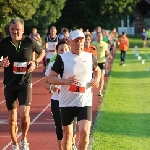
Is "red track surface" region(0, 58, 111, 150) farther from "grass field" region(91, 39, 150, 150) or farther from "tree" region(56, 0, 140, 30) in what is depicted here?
"tree" region(56, 0, 140, 30)

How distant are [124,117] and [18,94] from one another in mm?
5235

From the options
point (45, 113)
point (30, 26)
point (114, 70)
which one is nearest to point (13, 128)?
point (45, 113)

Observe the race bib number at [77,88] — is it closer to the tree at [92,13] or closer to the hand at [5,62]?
the hand at [5,62]

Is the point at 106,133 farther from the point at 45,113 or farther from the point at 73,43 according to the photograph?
the point at 73,43

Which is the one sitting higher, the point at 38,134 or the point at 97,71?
the point at 97,71

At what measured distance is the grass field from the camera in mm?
11859

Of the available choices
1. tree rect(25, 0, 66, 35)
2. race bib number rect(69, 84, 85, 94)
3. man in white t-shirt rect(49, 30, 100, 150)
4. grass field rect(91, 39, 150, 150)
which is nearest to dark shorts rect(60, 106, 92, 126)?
man in white t-shirt rect(49, 30, 100, 150)

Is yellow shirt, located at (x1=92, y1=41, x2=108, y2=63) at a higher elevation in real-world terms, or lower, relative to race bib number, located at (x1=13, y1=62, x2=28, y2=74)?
lower

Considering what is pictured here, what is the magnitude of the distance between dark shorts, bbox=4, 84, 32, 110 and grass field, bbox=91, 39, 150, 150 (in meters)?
1.56

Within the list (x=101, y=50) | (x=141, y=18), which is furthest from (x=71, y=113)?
(x=141, y=18)

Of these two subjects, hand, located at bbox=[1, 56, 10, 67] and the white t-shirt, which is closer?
the white t-shirt

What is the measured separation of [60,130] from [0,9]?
27.4 metres

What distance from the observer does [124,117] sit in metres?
15.5

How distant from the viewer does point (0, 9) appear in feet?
120
